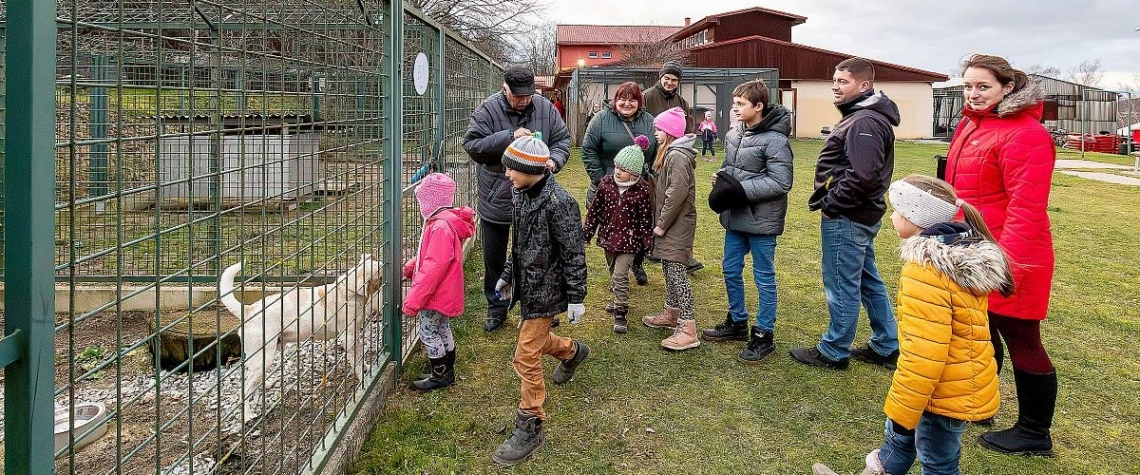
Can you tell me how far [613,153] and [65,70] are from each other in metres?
4.57

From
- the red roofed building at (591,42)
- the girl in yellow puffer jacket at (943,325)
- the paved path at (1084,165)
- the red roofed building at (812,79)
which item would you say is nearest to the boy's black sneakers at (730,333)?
the girl in yellow puffer jacket at (943,325)

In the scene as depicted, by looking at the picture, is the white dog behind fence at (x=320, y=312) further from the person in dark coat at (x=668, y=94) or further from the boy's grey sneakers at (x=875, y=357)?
the person in dark coat at (x=668, y=94)

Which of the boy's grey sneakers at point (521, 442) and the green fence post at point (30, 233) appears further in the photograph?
the boy's grey sneakers at point (521, 442)

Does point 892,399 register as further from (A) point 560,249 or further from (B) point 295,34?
(B) point 295,34

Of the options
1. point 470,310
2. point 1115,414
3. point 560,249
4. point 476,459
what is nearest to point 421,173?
point 470,310

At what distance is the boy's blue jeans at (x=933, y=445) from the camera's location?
291cm

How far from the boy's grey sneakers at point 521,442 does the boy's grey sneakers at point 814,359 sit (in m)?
1.90

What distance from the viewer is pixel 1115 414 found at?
4168mm

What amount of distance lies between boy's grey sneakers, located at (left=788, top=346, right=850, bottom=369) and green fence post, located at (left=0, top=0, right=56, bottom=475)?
414 centimetres

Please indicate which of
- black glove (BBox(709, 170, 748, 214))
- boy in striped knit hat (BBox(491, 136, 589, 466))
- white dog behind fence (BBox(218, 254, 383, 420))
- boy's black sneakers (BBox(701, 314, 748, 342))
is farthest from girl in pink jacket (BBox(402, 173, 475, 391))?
boy's black sneakers (BBox(701, 314, 748, 342))

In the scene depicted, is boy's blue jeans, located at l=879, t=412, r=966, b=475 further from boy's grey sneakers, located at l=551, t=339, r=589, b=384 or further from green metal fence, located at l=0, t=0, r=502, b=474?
green metal fence, located at l=0, t=0, r=502, b=474

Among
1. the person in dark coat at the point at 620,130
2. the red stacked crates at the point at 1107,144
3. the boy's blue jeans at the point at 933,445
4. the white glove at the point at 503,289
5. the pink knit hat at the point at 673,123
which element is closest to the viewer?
the boy's blue jeans at the point at 933,445

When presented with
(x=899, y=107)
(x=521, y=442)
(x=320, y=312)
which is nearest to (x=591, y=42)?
(x=899, y=107)

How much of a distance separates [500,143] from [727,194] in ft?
4.71
